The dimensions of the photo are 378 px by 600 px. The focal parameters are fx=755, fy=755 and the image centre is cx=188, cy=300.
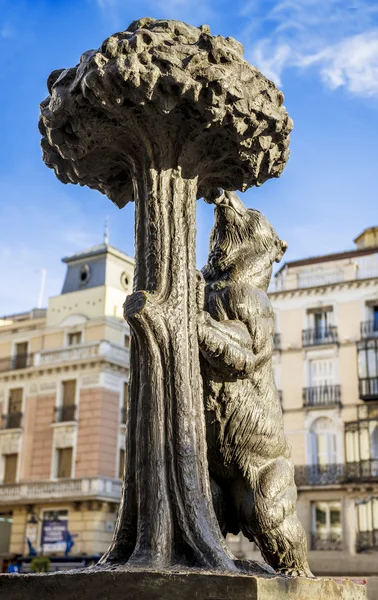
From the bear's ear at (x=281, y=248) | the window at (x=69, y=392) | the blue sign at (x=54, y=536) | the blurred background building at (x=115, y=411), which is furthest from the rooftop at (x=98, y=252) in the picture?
the bear's ear at (x=281, y=248)

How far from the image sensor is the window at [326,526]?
2841 cm

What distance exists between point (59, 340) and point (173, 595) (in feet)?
96.5

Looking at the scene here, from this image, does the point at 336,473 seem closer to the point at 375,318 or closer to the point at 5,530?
the point at 375,318

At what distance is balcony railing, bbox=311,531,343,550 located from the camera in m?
28.3

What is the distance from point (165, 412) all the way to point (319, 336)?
28771mm

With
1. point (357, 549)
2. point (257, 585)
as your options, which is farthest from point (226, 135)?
point (357, 549)

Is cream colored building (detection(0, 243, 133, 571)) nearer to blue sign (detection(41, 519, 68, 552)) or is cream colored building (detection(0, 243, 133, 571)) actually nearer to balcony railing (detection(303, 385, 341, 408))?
blue sign (detection(41, 519, 68, 552))

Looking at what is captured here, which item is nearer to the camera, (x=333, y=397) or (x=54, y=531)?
(x=54, y=531)

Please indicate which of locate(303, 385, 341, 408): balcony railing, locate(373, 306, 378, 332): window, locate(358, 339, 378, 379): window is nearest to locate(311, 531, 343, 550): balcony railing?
locate(303, 385, 341, 408): balcony railing

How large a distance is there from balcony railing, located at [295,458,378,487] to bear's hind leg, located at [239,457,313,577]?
25485mm

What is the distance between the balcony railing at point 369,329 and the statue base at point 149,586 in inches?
1109

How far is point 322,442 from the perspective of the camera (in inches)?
1190

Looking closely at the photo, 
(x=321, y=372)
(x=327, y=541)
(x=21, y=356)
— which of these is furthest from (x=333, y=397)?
(x=21, y=356)

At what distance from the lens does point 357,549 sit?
27781 mm
